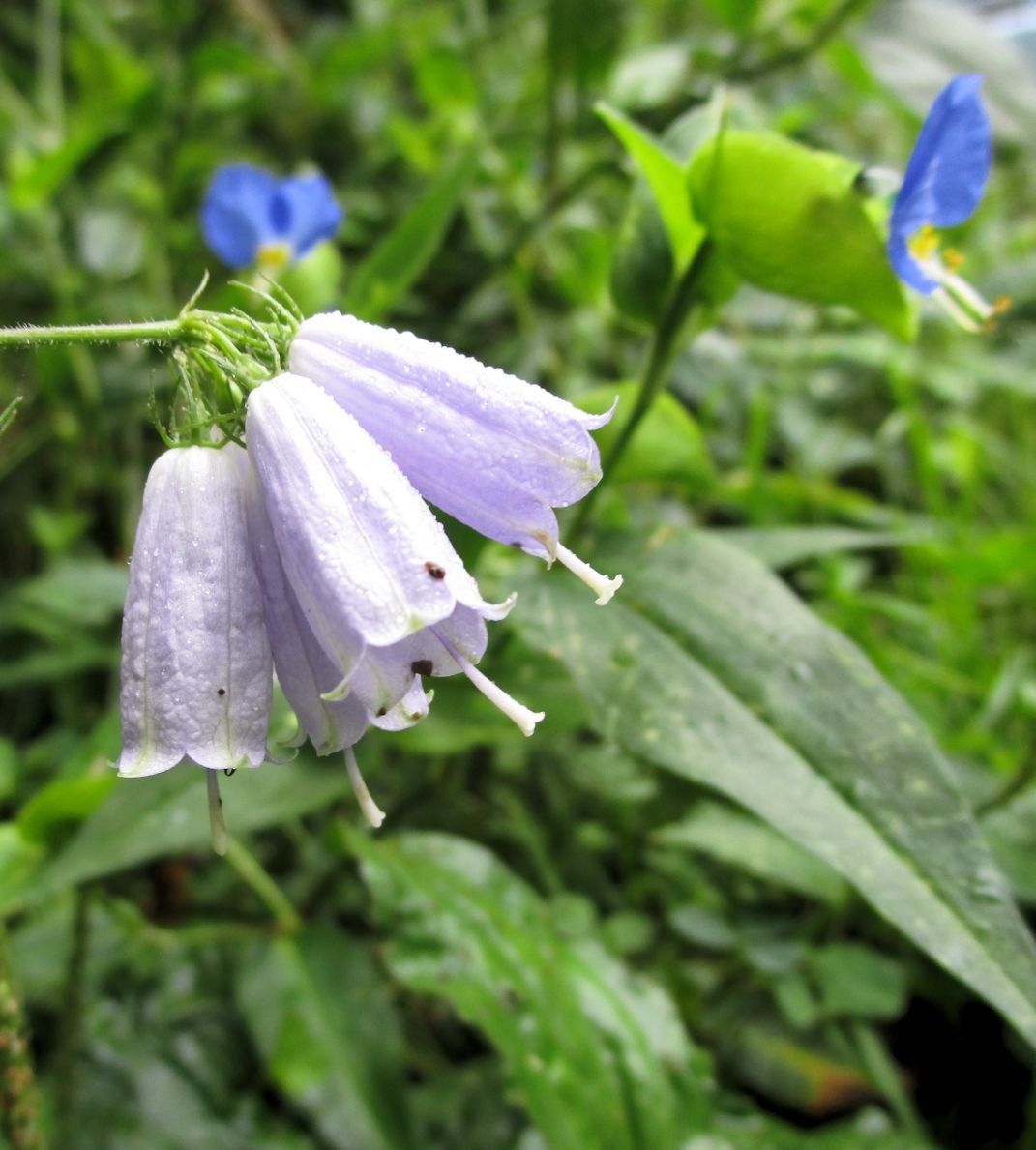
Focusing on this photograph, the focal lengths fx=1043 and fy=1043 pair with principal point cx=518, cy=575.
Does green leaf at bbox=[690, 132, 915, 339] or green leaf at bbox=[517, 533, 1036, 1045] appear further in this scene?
green leaf at bbox=[690, 132, 915, 339]

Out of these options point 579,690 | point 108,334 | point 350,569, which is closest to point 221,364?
point 108,334

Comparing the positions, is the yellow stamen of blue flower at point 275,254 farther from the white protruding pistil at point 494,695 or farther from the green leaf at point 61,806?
the white protruding pistil at point 494,695

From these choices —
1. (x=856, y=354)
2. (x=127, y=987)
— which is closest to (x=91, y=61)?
(x=856, y=354)

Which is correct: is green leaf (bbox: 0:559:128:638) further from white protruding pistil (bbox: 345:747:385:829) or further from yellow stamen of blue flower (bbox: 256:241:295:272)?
white protruding pistil (bbox: 345:747:385:829)

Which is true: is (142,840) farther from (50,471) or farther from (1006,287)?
(1006,287)

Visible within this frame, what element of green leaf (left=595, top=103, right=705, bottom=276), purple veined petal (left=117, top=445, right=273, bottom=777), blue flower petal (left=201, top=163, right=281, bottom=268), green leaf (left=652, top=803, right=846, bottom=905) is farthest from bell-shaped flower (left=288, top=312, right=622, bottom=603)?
blue flower petal (left=201, top=163, right=281, bottom=268)
